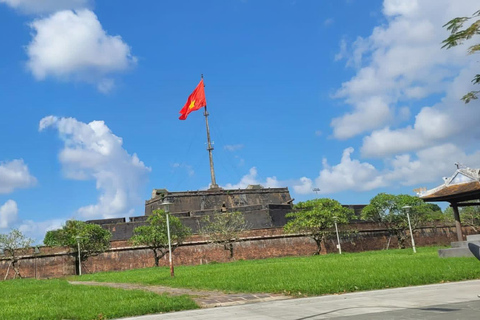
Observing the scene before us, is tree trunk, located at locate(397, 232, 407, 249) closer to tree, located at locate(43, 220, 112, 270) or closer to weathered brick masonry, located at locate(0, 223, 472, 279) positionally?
weathered brick masonry, located at locate(0, 223, 472, 279)

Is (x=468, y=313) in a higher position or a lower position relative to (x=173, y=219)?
lower

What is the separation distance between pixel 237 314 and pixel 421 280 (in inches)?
224

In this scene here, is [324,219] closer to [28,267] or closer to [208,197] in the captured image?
[208,197]

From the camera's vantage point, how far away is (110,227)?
4069 cm

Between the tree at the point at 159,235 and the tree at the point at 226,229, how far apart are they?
2.24 m

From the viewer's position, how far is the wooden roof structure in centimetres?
2056

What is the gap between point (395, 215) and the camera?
39.9 metres

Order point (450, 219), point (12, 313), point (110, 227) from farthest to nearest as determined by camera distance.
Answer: point (450, 219)
point (110, 227)
point (12, 313)

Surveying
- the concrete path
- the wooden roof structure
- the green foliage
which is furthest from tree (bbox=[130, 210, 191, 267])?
the concrete path

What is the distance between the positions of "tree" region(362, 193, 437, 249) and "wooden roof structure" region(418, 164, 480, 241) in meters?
17.6

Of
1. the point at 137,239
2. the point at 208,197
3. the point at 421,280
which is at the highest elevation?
the point at 208,197

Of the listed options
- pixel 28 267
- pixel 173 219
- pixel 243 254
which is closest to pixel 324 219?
pixel 243 254

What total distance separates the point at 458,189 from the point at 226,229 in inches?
788

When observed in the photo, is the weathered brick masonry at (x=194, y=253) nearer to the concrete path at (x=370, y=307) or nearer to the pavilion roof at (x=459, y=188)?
the pavilion roof at (x=459, y=188)
